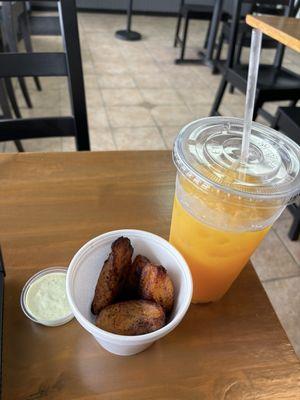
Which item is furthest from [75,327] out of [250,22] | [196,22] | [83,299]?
[196,22]

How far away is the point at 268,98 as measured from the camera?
1910 mm

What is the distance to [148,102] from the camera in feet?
8.95

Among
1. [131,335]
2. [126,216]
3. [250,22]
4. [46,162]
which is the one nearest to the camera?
[131,335]

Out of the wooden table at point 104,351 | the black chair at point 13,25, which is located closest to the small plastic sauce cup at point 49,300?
the wooden table at point 104,351

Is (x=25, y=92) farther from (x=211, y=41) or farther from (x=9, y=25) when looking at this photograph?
(x=211, y=41)

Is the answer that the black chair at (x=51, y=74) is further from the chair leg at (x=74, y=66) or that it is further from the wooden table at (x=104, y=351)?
the wooden table at (x=104, y=351)

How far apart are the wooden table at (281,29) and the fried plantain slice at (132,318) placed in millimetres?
1255

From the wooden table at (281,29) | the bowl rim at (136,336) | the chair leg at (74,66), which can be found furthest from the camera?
the wooden table at (281,29)

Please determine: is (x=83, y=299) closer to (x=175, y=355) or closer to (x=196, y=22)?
(x=175, y=355)

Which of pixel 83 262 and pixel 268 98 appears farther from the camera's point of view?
pixel 268 98

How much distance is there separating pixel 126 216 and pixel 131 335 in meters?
0.27

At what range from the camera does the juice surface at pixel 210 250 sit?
16.5 inches

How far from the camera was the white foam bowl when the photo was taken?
35cm

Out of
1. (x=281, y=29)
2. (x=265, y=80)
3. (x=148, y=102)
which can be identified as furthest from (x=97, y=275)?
(x=148, y=102)
